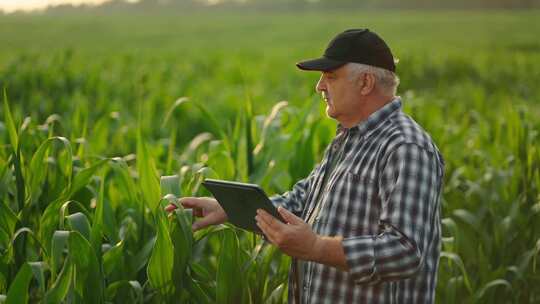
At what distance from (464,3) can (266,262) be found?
6383 cm

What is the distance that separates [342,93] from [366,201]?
309mm

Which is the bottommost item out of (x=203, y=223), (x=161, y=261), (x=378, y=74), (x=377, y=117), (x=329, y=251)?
(x=161, y=261)

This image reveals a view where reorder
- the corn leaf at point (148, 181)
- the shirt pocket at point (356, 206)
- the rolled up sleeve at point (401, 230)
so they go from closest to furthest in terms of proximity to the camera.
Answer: the rolled up sleeve at point (401, 230) < the shirt pocket at point (356, 206) < the corn leaf at point (148, 181)

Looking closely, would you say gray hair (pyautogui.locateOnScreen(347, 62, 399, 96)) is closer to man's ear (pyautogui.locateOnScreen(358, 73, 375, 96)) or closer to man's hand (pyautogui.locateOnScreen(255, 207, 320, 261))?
man's ear (pyautogui.locateOnScreen(358, 73, 375, 96))

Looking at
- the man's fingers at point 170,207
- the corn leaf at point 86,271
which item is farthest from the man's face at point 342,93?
the corn leaf at point 86,271

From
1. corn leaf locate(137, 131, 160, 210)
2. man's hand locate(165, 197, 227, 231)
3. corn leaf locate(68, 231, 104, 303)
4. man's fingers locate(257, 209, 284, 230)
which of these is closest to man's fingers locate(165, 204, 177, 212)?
man's hand locate(165, 197, 227, 231)

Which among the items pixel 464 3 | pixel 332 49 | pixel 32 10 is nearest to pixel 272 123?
pixel 332 49

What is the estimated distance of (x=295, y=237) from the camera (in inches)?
75.7

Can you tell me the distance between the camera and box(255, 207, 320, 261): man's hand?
1926mm

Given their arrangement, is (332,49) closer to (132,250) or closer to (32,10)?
(132,250)

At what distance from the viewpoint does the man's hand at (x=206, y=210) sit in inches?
97.7

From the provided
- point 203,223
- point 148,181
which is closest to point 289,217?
point 203,223

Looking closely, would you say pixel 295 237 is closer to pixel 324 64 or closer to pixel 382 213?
pixel 382 213

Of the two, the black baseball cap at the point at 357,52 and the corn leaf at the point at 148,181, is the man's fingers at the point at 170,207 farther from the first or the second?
the black baseball cap at the point at 357,52
